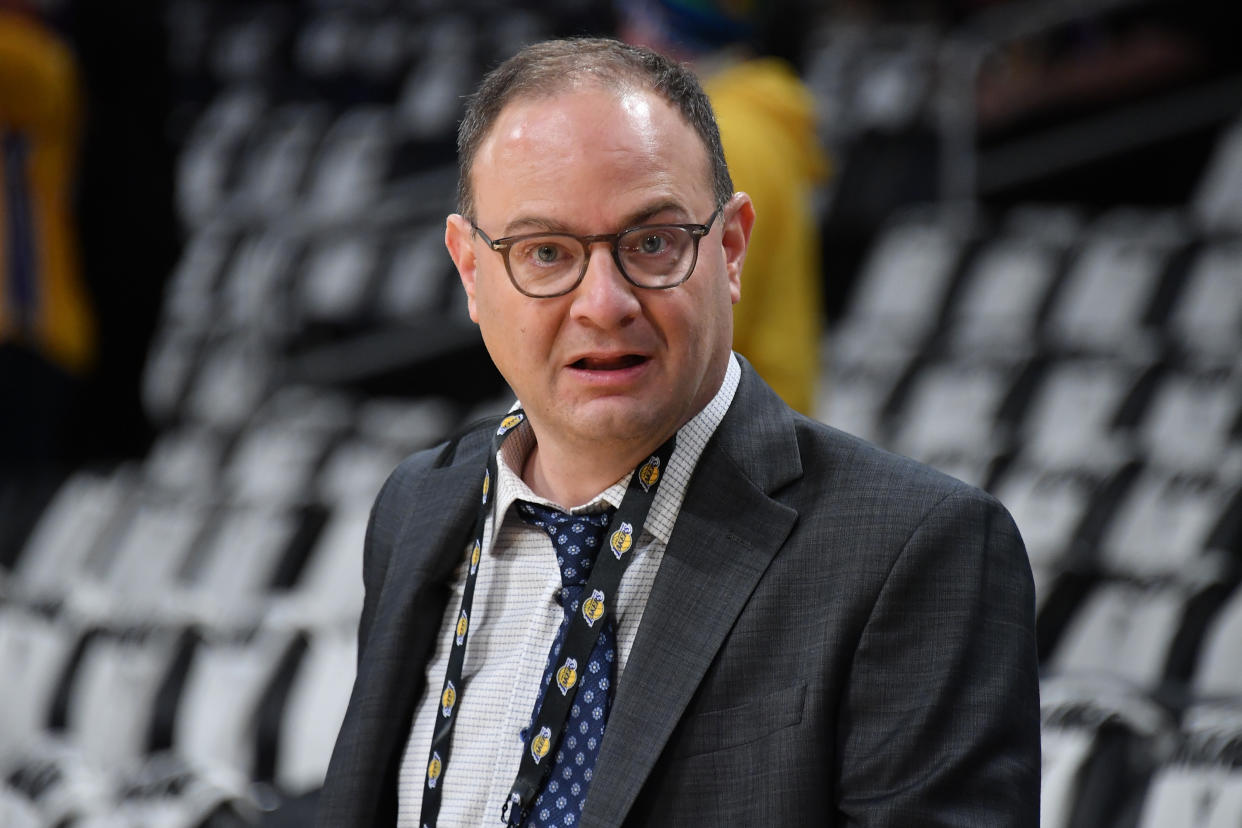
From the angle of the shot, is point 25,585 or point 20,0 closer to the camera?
point 25,585

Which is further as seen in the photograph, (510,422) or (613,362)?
(510,422)

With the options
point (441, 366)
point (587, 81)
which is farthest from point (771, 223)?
point (441, 366)

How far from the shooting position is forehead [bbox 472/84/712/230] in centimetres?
117

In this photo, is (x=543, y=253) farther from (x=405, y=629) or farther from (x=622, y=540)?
(x=405, y=629)

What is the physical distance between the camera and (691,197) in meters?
1.20

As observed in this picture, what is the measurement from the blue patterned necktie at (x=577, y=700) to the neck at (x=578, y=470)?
26 millimetres

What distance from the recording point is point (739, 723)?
3.71 ft

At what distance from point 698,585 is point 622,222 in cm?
27

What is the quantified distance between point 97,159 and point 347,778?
17.8 ft

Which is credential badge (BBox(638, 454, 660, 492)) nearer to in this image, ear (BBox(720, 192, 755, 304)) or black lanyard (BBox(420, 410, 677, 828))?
black lanyard (BBox(420, 410, 677, 828))

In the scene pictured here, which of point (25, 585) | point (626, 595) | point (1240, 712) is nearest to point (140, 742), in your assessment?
point (25, 585)

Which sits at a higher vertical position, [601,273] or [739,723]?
[601,273]

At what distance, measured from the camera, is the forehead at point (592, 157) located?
45.9 inches

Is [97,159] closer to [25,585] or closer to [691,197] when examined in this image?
[25,585]
